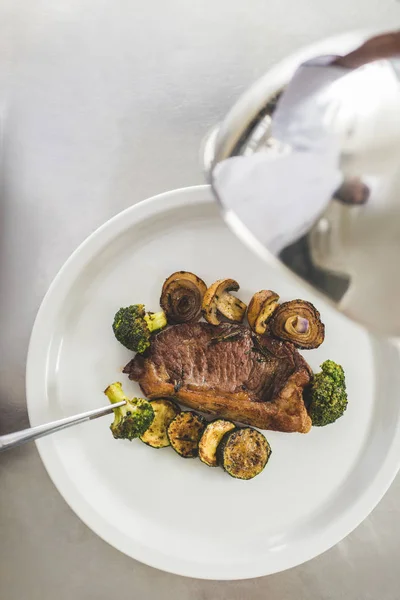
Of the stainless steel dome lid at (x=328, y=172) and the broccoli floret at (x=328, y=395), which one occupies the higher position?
the stainless steel dome lid at (x=328, y=172)

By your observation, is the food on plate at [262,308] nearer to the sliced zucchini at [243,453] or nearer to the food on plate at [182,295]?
the food on plate at [182,295]

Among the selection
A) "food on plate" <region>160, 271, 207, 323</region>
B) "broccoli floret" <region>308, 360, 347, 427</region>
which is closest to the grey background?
"food on plate" <region>160, 271, 207, 323</region>

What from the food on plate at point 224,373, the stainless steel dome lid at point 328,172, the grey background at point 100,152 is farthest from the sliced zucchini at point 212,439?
the stainless steel dome lid at point 328,172

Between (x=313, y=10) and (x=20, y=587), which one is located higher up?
(x=313, y=10)

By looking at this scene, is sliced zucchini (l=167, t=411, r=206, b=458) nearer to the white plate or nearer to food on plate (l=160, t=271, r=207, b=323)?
the white plate

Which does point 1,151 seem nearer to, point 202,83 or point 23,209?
point 23,209

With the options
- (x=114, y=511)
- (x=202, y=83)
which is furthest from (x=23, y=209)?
(x=114, y=511)
